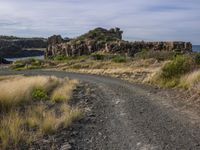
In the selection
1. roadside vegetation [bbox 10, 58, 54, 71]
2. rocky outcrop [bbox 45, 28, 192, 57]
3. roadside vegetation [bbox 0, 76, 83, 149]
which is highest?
roadside vegetation [bbox 0, 76, 83, 149]

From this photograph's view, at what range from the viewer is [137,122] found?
499 inches

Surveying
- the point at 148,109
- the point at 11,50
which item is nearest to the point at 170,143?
the point at 148,109

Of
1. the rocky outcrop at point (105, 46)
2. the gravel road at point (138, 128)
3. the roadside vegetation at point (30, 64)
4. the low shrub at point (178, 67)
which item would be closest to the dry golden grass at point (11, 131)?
the gravel road at point (138, 128)

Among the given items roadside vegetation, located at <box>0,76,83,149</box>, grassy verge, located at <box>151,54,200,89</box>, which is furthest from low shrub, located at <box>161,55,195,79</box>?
roadside vegetation, located at <box>0,76,83,149</box>

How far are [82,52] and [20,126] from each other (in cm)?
9042

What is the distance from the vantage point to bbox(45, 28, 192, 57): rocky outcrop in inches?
3243

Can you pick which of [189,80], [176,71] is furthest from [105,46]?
[189,80]

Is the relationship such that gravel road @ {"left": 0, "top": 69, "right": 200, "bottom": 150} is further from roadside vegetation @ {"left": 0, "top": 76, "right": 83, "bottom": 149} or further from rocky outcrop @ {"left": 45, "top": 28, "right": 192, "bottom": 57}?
rocky outcrop @ {"left": 45, "top": 28, "right": 192, "bottom": 57}

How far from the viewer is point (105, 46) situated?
95.6m

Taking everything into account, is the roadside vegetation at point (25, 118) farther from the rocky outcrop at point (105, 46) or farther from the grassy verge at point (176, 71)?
the rocky outcrop at point (105, 46)

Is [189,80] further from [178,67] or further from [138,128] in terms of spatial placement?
[138,128]

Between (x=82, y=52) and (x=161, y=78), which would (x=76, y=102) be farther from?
(x=82, y=52)

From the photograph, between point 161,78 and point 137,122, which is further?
point 161,78

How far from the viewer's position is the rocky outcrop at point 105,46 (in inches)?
3243
